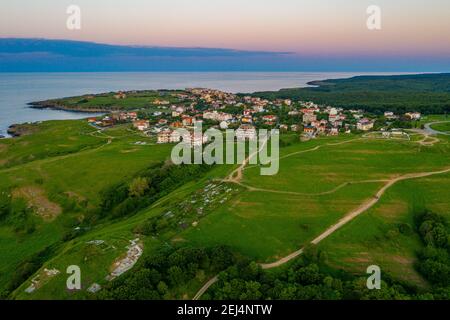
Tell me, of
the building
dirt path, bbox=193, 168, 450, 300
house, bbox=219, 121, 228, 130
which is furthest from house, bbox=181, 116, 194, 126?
dirt path, bbox=193, 168, 450, 300

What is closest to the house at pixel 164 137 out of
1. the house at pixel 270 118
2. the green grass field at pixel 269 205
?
the green grass field at pixel 269 205
